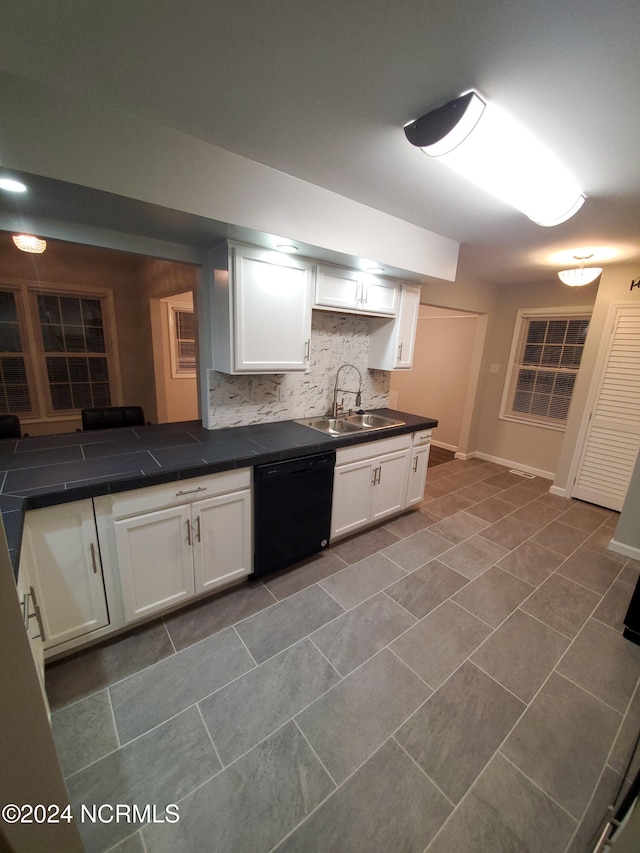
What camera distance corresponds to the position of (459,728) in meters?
1.46

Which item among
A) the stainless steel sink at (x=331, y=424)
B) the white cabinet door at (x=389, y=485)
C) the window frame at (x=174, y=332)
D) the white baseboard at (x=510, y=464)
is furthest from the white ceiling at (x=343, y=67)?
the white baseboard at (x=510, y=464)

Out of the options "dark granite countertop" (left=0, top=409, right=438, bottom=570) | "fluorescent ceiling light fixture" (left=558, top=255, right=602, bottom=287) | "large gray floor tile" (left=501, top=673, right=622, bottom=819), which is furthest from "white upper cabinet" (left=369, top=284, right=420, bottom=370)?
"large gray floor tile" (left=501, top=673, right=622, bottom=819)

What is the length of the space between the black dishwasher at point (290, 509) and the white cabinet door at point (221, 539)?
8 cm

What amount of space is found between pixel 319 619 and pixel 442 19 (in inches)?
100

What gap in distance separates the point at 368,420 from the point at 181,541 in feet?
6.10

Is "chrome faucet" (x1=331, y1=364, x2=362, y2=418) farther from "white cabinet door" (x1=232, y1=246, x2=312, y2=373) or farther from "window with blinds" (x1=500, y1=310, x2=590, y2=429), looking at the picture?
"window with blinds" (x1=500, y1=310, x2=590, y2=429)

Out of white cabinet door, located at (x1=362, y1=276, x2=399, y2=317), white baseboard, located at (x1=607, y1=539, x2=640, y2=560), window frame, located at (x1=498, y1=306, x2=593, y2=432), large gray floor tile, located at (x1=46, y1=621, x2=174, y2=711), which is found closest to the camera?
large gray floor tile, located at (x1=46, y1=621, x2=174, y2=711)

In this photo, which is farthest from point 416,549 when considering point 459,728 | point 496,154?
point 496,154

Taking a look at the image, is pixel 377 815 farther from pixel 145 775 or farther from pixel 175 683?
pixel 175 683

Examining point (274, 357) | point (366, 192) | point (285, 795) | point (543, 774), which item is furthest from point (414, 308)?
point (285, 795)

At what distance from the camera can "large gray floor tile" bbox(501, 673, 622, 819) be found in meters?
1.29

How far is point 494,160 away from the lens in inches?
58.1

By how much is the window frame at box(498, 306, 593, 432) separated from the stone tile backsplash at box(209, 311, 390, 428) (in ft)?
7.13

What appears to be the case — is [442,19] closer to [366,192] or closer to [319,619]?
[366,192]
